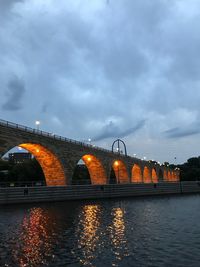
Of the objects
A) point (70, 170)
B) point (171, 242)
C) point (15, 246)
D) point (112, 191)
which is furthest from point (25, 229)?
point (70, 170)

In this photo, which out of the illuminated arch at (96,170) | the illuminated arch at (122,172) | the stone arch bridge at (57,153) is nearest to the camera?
the stone arch bridge at (57,153)

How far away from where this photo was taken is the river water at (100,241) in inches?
519

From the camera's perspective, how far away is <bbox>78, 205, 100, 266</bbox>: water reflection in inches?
542

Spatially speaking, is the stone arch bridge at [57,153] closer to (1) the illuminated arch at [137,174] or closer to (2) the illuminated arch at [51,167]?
(2) the illuminated arch at [51,167]

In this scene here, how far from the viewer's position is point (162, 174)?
492ft

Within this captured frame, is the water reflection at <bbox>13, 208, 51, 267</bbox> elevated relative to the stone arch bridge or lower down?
lower down

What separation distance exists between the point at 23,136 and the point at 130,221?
23.9m

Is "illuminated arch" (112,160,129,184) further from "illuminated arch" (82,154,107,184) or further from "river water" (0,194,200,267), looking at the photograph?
"river water" (0,194,200,267)

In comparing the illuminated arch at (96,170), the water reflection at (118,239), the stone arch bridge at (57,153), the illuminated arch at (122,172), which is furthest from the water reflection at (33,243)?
the illuminated arch at (122,172)

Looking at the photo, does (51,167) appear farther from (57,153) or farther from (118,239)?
(118,239)

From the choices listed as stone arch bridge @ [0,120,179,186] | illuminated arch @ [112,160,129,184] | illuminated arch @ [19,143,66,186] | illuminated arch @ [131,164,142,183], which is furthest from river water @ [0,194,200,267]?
illuminated arch @ [131,164,142,183]

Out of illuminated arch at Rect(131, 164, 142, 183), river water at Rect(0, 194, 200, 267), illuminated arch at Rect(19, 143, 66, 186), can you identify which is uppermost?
illuminated arch at Rect(131, 164, 142, 183)

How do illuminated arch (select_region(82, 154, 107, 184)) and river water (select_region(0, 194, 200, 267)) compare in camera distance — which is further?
illuminated arch (select_region(82, 154, 107, 184))

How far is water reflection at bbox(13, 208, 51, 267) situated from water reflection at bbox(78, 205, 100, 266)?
5.04 ft
